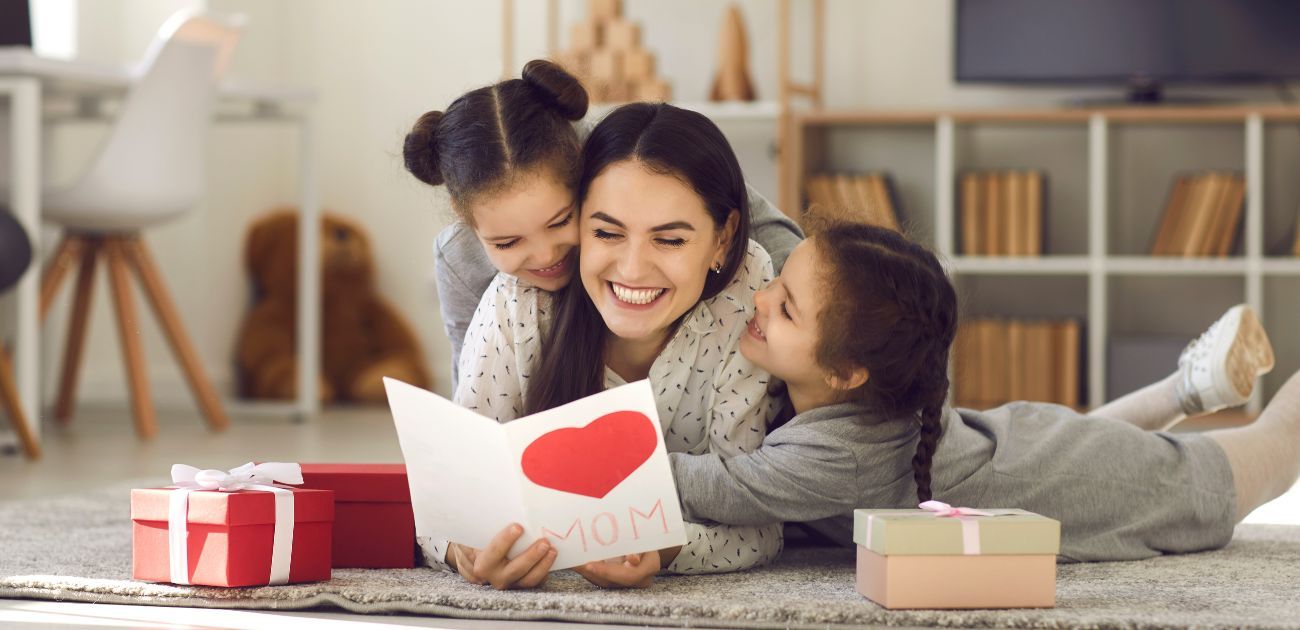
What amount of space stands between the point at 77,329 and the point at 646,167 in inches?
83.5

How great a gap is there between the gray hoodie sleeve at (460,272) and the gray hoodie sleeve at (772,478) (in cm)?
Answer: 40

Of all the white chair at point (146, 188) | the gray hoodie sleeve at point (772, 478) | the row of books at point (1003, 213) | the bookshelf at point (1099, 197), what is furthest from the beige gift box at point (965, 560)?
the row of books at point (1003, 213)

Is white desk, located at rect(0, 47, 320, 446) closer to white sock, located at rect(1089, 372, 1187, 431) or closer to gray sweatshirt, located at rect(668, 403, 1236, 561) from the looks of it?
gray sweatshirt, located at rect(668, 403, 1236, 561)

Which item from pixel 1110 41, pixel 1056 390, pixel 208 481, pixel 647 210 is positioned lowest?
pixel 1056 390

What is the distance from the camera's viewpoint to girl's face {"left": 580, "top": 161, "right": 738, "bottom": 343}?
1435 millimetres

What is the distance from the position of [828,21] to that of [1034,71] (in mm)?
563

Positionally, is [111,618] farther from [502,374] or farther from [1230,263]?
[1230,263]

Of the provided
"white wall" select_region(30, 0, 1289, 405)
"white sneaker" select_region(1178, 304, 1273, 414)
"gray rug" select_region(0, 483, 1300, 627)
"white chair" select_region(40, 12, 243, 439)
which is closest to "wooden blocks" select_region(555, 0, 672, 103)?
"white wall" select_region(30, 0, 1289, 405)

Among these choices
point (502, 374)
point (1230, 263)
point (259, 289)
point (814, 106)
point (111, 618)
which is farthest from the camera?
point (259, 289)

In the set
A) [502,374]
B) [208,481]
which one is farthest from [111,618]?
[502,374]

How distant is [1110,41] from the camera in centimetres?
363

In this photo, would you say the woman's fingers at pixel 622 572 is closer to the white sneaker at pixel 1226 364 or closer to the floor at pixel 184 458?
the floor at pixel 184 458

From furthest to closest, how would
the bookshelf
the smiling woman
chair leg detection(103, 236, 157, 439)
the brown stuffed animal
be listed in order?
the brown stuffed animal
the bookshelf
chair leg detection(103, 236, 157, 439)
the smiling woman

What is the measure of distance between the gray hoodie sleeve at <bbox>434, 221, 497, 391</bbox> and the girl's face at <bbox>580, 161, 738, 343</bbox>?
0.28 meters
